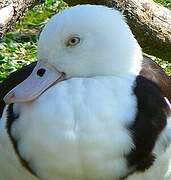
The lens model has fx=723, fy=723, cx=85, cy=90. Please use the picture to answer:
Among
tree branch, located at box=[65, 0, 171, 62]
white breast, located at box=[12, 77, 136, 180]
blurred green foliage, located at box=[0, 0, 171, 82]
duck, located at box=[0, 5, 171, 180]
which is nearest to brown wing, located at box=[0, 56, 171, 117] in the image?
duck, located at box=[0, 5, 171, 180]

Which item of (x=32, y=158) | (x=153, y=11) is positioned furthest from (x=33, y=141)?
(x=153, y=11)

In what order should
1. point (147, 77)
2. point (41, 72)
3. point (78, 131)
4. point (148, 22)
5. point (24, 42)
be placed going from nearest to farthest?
point (78, 131) → point (41, 72) → point (147, 77) → point (148, 22) → point (24, 42)

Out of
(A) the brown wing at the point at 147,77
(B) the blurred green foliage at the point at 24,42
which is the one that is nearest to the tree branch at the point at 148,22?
(A) the brown wing at the point at 147,77

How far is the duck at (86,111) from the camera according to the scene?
2227 mm

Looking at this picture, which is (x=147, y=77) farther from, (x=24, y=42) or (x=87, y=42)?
(x=24, y=42)

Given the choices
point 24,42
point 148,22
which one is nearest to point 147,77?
point 148,22

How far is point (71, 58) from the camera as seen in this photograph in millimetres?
2293

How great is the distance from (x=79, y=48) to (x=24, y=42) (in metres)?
2.77

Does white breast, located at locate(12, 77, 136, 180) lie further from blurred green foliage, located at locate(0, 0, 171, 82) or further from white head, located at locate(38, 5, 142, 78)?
blurred green foliage, located at locate(0, 0, 171, 82)

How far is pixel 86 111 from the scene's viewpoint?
2234 millimetres

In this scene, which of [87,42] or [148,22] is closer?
[87,42]

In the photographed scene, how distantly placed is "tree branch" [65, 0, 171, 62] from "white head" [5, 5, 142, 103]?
1.06 meters

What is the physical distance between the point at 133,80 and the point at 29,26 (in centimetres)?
308

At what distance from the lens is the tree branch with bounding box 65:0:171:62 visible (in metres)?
3.41
